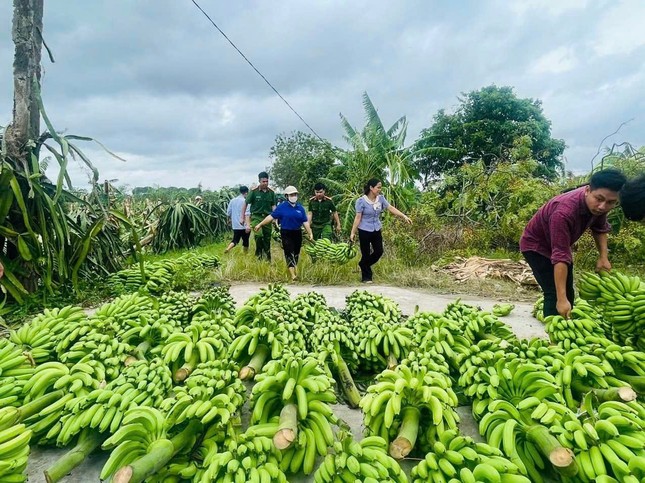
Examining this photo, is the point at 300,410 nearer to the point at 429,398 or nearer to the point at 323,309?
the point at 429,398

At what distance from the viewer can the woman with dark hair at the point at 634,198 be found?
215 cm

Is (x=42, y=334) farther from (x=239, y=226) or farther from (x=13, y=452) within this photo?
(x=239, y=226)

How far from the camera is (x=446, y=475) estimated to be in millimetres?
1299

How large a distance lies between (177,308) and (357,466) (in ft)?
6.55

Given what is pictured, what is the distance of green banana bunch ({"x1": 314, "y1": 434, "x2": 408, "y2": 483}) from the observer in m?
1.27

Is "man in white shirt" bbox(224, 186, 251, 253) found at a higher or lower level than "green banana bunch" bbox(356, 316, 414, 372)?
higher

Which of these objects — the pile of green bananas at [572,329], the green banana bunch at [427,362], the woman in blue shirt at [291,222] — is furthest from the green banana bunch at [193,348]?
the woman in blue shirt at [291,222]

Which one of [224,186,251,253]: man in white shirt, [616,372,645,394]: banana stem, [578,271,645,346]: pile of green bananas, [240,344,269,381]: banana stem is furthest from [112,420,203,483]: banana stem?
[224,186,251,253]: man in white shirt

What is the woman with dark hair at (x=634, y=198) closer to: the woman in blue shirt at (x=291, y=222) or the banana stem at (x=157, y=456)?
the banana stem at (x=157, y=456)

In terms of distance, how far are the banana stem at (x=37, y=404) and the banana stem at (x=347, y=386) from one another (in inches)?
53.7

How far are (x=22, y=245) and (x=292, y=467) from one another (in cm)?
394

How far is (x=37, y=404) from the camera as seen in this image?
5.45 ft

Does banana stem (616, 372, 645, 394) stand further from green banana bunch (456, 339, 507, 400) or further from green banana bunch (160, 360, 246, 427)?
green banana bunch (160, 360, 246, 427)

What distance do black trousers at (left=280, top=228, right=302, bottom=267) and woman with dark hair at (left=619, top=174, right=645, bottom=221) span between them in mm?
4717
